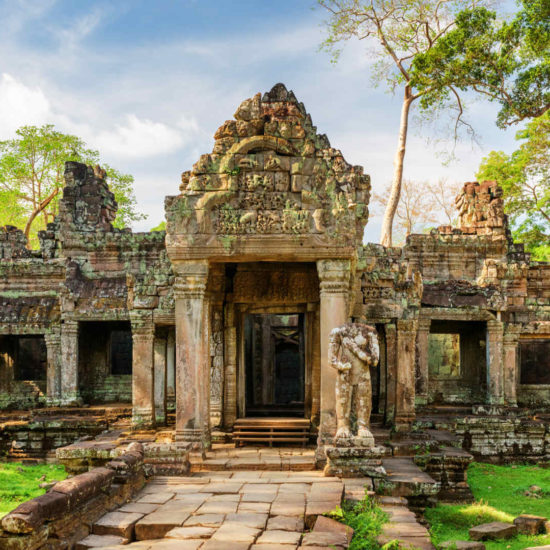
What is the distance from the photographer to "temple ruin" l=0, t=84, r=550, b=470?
7.92 meters

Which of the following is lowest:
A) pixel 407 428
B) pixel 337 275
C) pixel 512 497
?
pixel 512 497

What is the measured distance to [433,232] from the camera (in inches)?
661

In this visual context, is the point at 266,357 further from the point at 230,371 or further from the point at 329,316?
the point at 329,316

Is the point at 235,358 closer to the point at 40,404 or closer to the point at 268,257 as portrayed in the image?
the point at 268,257

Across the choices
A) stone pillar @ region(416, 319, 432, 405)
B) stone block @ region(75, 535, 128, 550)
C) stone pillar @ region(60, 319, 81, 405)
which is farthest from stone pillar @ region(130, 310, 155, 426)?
stone pillar @ region(416, 319, 432, 405)

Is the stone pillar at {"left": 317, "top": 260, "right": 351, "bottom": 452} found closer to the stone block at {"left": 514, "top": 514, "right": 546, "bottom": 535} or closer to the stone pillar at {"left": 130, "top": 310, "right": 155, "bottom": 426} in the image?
the stone block at {"left": 514, "top": 514, "right": 546, "bottom": 535}

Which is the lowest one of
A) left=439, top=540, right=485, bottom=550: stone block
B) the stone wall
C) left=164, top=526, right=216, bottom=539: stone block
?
left=439, top=540, right=485, bottom=550: stone block

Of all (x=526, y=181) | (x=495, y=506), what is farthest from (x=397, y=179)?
(x=495, y=506)

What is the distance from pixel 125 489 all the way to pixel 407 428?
17.7 ft

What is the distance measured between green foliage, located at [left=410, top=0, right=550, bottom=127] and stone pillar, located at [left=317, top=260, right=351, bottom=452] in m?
14.7

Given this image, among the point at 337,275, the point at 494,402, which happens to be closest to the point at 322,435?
the point at 337,275

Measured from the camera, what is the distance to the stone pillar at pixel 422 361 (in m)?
14.3

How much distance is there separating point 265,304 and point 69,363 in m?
6.94

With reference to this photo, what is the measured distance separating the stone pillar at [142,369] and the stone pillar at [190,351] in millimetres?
2877
